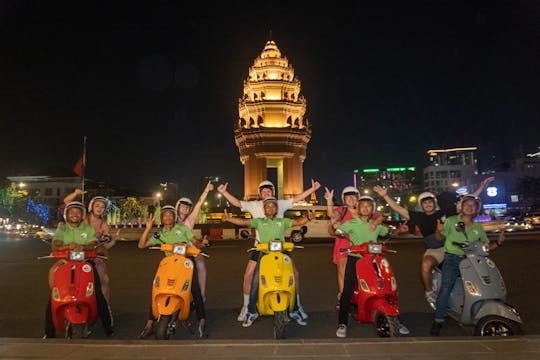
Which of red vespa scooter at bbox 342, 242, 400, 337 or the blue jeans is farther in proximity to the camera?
the blue jeans

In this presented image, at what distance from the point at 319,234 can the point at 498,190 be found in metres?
67.4

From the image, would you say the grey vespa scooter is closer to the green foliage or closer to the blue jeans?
the blue jeans

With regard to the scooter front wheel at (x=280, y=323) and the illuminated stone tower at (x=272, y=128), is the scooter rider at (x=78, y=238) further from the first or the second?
the illuminated stone tower at (x=272, y=128)

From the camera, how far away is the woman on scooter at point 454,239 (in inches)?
210

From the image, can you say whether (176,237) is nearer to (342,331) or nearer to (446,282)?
(342,331)

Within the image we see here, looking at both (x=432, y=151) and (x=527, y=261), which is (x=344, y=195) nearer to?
(x=527, y=261)

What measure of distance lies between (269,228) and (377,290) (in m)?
1.69

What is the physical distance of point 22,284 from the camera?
9.86 metres

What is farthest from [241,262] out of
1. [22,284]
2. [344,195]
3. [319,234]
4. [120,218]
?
[120,218]

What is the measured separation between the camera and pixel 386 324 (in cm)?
511

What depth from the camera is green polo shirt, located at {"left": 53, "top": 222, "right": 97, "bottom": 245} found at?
5477 mm

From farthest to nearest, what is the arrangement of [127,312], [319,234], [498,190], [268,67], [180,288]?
1. [498,190]
2. [268,67]
3. [319,234]
4. [127,312]
5. [180,288]

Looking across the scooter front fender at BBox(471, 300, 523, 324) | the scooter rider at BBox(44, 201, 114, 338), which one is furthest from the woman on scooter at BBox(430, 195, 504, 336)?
the scooter rider at BBox(44, 201, 114, 338)

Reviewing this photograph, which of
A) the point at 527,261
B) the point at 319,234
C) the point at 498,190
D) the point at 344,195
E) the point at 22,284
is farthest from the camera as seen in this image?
the point at 498,190
